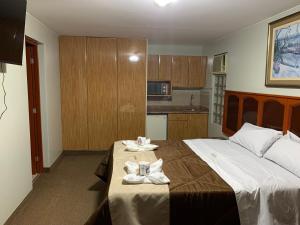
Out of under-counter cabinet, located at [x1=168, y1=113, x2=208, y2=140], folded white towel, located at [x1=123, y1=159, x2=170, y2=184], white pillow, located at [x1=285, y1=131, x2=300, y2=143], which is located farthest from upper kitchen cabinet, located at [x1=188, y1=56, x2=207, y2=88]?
folded white towel, located at [x1=123, y1=159, x2=170, y2=184]

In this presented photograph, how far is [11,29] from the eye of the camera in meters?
2.14

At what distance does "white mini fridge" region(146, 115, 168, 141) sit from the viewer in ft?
16.8

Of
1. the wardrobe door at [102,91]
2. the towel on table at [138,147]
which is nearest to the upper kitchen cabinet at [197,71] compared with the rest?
the wardrobe door at [102,91]

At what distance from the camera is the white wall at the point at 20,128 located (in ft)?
8.08

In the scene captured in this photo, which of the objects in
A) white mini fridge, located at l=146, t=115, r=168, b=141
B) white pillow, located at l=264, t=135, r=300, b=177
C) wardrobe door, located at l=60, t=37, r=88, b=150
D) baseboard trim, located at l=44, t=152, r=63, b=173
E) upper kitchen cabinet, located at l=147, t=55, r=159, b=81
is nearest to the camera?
white pillow, located at l=264, t=135, r=300, b=177

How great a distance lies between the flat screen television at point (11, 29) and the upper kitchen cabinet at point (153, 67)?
319cm

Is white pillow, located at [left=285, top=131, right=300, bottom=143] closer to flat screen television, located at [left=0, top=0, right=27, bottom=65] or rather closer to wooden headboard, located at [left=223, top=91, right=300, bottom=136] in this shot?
wooden headboard, located at [left=223, top=91, right=300, bottom=136]

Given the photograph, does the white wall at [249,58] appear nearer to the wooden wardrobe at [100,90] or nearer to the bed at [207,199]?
the bed at [207,199]

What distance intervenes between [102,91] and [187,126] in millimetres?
1914

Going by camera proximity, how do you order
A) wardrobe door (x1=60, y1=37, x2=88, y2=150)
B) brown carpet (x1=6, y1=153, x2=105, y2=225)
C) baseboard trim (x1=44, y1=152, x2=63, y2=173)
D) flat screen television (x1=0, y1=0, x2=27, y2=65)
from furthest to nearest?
wardrobe door (x1=60, y1=37, x2=88, y2=150) → baseboard trim (x1=44, y1=152, x2=63, y2=173) → brown carpet (x1=6, y1=153, x2=105, y2=225) → flat screen television (x1=0, y1=0, x2=27, y2=65)

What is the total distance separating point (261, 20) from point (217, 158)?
1.97 metres

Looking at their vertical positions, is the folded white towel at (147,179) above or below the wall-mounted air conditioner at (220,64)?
below

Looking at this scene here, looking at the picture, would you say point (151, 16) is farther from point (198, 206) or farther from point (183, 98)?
point (183, 98)

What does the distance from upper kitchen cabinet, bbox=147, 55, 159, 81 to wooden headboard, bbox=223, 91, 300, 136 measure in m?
1.68
